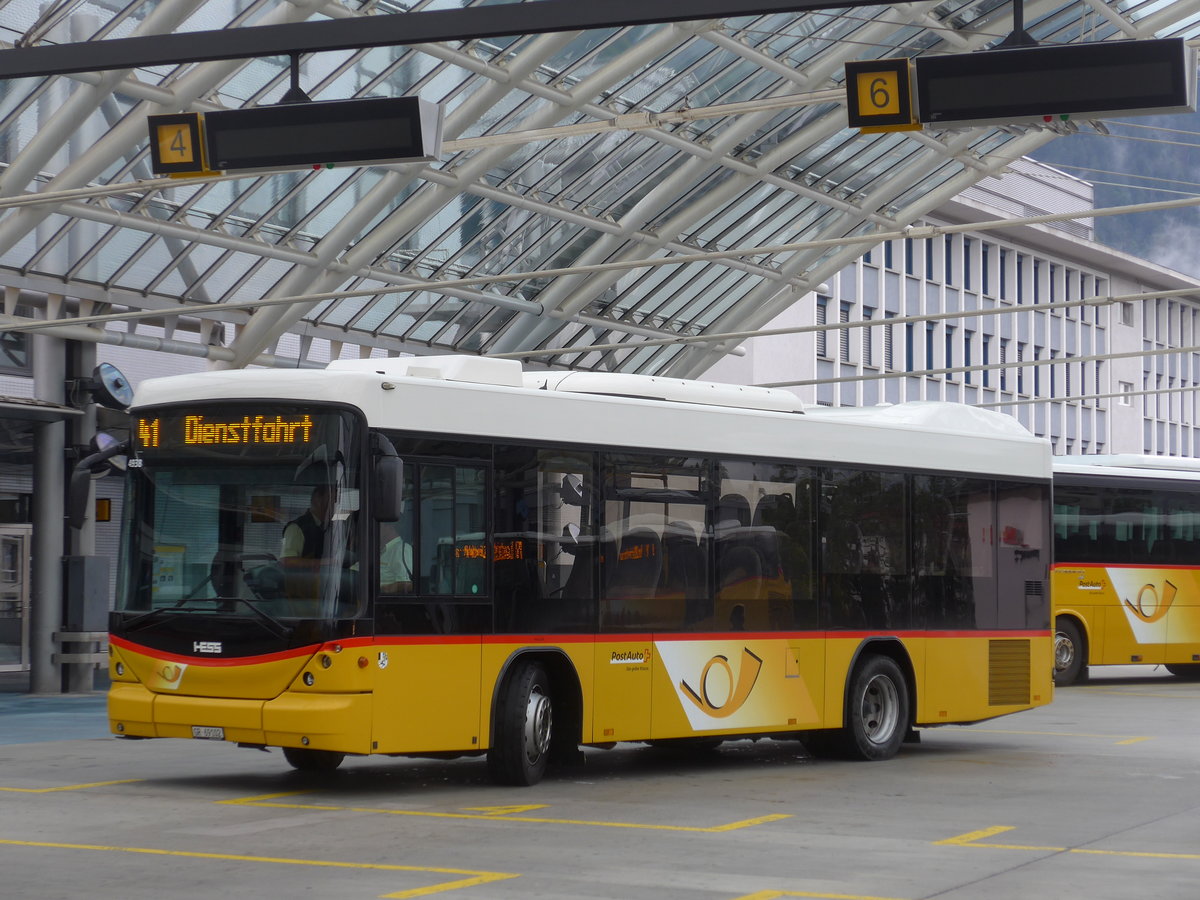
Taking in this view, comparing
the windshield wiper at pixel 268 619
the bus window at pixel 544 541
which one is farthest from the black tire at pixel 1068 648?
the windshield wiper at pixel 268 619

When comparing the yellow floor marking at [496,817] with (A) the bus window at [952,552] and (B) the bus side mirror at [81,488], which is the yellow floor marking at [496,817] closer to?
(B) the bus side mirror at [81,488]

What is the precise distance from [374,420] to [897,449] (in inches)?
219

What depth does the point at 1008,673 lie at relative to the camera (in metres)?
17.3

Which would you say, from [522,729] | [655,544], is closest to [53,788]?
[522,729]

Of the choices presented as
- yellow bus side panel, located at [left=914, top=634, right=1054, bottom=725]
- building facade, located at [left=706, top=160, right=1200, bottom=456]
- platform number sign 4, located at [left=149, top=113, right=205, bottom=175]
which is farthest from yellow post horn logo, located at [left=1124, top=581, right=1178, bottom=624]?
building facade, located at [left=706, top=160, right=1200, bottom=456]

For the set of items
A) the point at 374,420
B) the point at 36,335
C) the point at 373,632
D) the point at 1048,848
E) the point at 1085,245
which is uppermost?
the point at 1085,245

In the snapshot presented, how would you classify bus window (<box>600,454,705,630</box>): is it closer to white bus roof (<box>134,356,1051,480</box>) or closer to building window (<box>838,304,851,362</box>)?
white bus roof (<box>134,356,1051,480</box>)

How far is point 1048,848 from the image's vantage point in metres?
10.7

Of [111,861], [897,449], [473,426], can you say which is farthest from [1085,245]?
[111,861]

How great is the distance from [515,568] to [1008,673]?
19.0 ft

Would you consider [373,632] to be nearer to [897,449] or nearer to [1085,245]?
[897,449]

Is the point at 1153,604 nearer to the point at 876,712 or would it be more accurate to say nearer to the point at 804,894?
the point at 876,712

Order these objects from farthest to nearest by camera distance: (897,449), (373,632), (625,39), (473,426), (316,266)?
(316,266) → (625,39) → (897,449) → (473,426) → (373,632)

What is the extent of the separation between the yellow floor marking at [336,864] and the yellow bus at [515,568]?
88.2 inches
